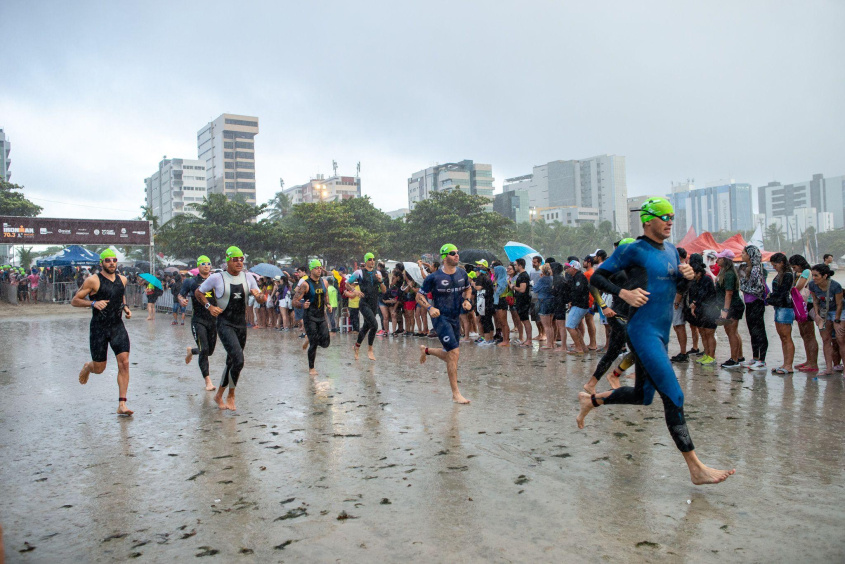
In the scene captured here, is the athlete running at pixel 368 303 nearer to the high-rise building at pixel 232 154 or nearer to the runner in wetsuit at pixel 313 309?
the runner in wetsuit at pixel 313 309

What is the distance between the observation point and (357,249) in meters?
54.4

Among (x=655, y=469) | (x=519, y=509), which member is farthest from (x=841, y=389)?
(x=519, y=509)

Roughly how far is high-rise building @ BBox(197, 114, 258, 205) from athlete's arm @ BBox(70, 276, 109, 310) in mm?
150473

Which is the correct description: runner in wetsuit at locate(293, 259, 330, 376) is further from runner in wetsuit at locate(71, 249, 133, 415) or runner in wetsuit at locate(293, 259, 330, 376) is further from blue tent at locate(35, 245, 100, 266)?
blue tent at locate(35, 245, 100, 266)

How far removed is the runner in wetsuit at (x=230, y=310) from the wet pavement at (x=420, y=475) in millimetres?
445

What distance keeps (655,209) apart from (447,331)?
3.80 metres

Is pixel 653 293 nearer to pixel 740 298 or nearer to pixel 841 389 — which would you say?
pixel 841 389

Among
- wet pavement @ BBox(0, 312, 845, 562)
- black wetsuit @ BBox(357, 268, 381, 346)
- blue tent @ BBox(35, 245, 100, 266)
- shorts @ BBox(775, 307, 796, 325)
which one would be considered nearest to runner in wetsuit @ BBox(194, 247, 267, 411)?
wet pavement @ BBox(0, 312, 845, 562)

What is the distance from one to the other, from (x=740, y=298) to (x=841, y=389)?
7.69 ft

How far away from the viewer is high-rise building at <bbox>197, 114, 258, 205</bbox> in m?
154

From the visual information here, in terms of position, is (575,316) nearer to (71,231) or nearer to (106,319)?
(106,319)

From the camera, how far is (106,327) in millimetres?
8055

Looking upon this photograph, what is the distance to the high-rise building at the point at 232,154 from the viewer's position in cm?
15375

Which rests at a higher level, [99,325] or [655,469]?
[99,325]
